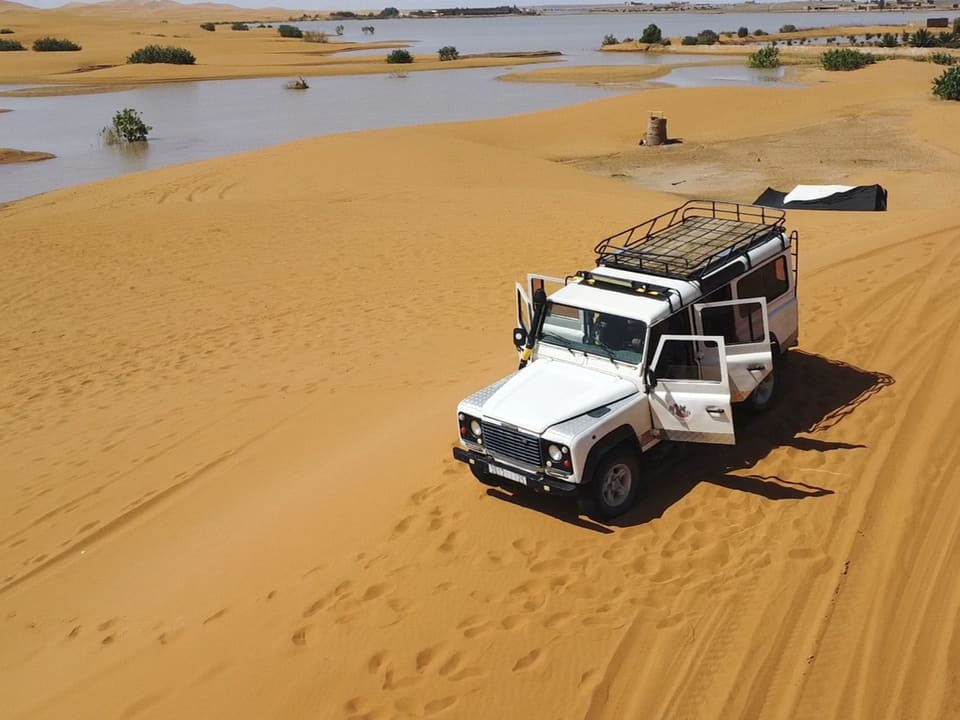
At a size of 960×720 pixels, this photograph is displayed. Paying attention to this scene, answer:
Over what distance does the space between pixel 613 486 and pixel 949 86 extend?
40.1m

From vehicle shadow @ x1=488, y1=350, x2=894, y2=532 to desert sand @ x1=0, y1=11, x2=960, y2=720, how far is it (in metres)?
0.04

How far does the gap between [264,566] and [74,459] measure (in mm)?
4303

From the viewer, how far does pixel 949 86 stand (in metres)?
39.8

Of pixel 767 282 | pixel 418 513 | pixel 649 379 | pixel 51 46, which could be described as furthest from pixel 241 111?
pixel 51 46

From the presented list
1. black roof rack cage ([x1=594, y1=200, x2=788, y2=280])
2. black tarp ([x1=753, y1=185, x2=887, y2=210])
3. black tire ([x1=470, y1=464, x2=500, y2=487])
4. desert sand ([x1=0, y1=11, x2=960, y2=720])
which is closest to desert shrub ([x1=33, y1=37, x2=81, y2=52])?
desert sand ([x1=0, y1=11, x2=960, y2=720])

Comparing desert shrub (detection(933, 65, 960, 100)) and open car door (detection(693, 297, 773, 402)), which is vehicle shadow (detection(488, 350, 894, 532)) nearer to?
open car door (detection(693, 297, 773, 402))

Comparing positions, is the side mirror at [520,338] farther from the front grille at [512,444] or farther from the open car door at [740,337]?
the open car door at [740,337]

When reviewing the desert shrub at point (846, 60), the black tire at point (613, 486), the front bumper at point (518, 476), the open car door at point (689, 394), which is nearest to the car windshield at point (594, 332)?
the open car door at point (689, 394)

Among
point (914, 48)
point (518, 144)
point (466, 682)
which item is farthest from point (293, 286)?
point (914, 48)

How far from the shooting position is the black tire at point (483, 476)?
769 cm

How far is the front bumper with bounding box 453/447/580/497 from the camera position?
23.3 ft

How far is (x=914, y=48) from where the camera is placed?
221 ft

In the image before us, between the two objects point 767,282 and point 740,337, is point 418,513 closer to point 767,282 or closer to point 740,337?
point 740,337

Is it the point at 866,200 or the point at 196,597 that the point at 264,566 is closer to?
the point at 196,597
